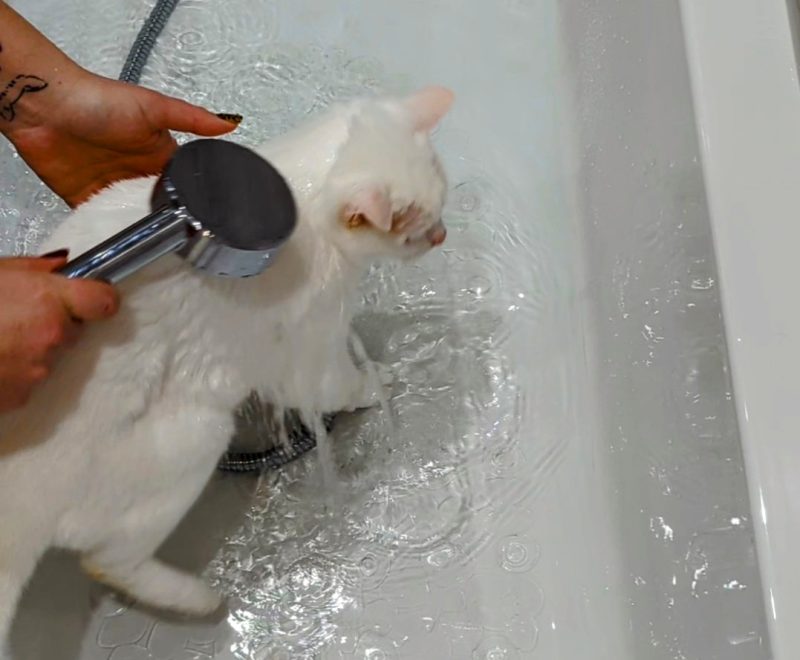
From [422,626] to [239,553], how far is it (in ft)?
0.79

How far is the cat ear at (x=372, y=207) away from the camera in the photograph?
0.75 meters

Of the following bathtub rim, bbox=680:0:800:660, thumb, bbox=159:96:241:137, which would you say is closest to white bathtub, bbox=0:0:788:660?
bathtub rim, bbox=680:0:800:660

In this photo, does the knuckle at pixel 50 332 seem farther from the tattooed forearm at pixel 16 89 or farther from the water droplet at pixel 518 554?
the water droplet at pixel 518 554

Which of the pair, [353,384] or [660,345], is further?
[353,384]

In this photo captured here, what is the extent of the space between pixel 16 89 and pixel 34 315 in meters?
0.39

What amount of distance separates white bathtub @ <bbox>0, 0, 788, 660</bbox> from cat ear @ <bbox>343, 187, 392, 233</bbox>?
281 mm

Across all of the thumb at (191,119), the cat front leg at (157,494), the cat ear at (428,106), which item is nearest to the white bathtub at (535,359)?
the cat front leg at (157,494)

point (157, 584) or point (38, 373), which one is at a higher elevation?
point (38, 373)

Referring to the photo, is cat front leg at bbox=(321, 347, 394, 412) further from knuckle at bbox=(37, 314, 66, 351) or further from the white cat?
knuckle at bbox=(37, 314, 66, 351)

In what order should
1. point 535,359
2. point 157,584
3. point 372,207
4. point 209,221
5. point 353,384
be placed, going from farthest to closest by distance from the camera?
point 535,359 → point 353,384 → point 157,584 → point 372,207 → point 209,221

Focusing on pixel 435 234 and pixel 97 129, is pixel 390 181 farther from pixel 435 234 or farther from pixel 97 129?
pixel 97 129

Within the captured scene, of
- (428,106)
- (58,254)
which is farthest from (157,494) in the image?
(428,106)

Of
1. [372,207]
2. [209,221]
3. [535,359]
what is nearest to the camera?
[209,221]

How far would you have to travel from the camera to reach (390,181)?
79 centimetres
